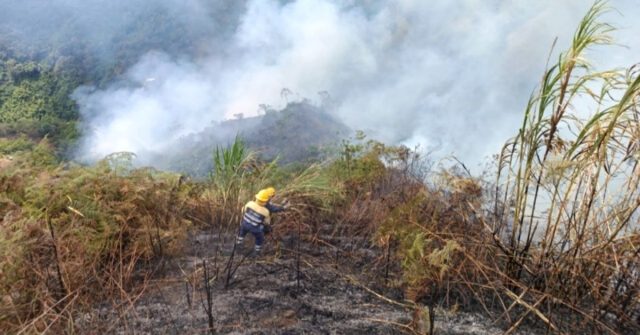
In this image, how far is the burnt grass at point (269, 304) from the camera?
3.43 metres

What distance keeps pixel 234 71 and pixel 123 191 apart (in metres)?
61.8

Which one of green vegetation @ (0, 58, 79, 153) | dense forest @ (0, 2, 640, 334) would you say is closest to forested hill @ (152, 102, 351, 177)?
green vegetation @ (0, 58, 79, 153)

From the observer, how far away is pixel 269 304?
3.84 m

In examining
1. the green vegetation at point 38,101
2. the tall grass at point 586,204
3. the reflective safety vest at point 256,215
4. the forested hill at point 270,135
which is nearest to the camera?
the tall grass at point 586,204

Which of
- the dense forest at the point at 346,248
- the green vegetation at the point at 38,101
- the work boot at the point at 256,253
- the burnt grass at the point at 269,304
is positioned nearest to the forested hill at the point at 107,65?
the green vegetation at the point at 38,101

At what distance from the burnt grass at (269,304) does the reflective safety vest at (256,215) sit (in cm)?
39

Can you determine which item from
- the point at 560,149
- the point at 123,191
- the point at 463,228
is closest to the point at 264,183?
the point at 123,191

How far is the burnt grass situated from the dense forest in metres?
0.02

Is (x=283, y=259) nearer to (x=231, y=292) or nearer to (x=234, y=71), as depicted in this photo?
(x=231, y=292)

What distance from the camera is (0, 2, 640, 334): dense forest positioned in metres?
3.26

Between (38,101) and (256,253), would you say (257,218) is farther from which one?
(38,101)

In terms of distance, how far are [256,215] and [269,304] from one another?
4.13ft

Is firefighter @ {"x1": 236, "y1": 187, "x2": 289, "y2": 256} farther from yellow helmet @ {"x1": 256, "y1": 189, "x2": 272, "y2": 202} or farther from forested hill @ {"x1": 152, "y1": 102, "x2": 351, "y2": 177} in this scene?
forested hill @ {"x1": 152, "y1": 102, "x2": 351, "y2": 177}

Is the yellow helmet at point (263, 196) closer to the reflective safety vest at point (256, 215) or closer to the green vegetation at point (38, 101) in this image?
the reflective safety vest at point (256, 215)
